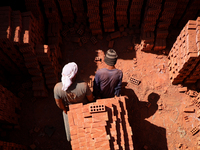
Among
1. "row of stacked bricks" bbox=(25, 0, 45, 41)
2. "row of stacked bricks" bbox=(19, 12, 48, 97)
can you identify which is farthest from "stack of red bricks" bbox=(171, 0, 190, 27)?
"row of stacked bricks" bbox=(19, 12, 48, 97)

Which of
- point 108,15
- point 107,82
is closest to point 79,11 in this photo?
point 108,15

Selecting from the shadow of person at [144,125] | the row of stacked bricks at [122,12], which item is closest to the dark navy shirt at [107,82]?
the shadow of person at [144,125]

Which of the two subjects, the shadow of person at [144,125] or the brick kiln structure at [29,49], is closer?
the brick kiln structure at [29,49]

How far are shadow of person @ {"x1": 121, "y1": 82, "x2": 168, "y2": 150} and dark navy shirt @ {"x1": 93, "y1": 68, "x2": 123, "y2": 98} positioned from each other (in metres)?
1.44

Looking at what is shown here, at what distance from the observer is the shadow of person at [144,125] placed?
20.5ft

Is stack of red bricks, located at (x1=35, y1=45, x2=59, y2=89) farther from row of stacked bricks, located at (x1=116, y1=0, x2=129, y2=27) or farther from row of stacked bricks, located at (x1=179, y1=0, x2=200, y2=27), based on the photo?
row of stacked bricks, located at (x1=179, y1=0, x2=200, y2=27)

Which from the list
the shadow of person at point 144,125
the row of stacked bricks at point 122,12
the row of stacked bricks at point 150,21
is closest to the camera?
the shadow of person at point 144,125

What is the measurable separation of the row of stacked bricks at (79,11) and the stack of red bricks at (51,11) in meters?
0.82

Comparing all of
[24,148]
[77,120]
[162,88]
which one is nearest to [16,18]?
[77,120]

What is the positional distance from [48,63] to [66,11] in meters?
2.86

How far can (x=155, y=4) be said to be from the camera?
264 inches

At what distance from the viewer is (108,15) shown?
7.44m

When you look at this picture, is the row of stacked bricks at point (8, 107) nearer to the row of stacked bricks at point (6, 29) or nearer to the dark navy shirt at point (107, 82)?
the row of stacked bricks at point (6, 29)

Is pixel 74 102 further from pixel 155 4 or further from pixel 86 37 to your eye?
pixel 155 4
